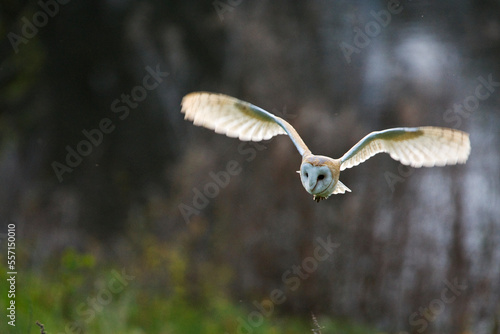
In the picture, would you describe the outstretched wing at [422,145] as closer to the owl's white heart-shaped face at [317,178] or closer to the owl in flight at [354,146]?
the owl in flight at [354,146]

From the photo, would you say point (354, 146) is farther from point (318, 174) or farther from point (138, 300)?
point (138, 300)

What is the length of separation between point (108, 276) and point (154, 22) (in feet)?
8.02

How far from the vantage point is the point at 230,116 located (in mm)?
1521

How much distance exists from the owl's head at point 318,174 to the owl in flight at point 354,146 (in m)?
0.10

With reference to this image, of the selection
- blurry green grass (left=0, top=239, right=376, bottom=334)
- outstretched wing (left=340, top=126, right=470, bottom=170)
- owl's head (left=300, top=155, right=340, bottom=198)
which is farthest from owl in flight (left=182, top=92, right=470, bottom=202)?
blurry green grass (left=0, top=239, right=376, bottom=334)

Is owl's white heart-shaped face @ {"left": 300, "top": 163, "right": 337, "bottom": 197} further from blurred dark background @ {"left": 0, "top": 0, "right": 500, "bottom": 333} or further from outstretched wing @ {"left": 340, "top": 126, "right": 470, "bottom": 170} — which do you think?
blurred dark background @ {"left": 0, "top": 0, "right": 500, "bottom": 333}

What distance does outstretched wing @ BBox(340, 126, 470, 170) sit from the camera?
141 cm

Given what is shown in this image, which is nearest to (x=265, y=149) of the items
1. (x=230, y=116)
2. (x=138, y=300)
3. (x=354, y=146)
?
(x=138, y=300)

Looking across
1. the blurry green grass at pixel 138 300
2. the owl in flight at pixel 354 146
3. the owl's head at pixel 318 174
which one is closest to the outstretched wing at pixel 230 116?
the owl in flight at pixel 354 146

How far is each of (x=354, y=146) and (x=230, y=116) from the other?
34 cm

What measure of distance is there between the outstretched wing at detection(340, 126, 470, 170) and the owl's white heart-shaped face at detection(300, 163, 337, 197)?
177mm

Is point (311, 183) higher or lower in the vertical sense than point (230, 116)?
lower

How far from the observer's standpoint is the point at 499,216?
3.25m

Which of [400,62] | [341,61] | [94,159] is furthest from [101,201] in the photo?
[400,62]
